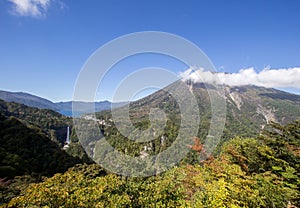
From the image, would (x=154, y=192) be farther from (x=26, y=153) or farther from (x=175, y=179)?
(x=26, y=153)

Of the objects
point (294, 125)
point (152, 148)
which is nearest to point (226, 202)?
point (294, 125)

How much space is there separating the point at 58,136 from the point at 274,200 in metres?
115

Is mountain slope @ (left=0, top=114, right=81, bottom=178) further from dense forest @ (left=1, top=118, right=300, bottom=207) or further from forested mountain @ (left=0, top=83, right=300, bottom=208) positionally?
dense forest @ (left=1, top=118, right=300, bottom=207)

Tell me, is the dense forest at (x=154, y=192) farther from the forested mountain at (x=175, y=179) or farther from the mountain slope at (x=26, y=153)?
the mountain slope at (x=26, y=153)

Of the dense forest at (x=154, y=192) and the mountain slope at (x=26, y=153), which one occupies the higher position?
the dense forest at (x=154, y=192)

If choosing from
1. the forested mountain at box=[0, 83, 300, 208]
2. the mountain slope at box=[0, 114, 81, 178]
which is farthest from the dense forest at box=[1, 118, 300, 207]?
the mountain slope at box=[0, 114, 81, 178]

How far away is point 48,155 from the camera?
42.3 metres

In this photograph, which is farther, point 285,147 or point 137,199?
point 285,147

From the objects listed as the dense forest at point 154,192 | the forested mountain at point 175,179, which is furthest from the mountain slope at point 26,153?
the dense forest at point 154,192

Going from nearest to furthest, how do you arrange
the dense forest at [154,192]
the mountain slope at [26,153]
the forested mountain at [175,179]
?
1. the dense forest at [154,192]
2. the forested mountain at [175,179]
3. the mountain slope at [26,153]

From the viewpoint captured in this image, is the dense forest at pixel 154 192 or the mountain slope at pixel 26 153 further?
the mountain slope at pixel 26 153

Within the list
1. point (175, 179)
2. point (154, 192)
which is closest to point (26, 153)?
point (175, 179)

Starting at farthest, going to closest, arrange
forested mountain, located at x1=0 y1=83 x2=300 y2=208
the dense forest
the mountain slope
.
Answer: the mountain slope < forested mountain, located at x1=0 y1=83 x2=300 y2=208 < the dense forest

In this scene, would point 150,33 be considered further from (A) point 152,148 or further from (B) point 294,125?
(A) point 152,148
